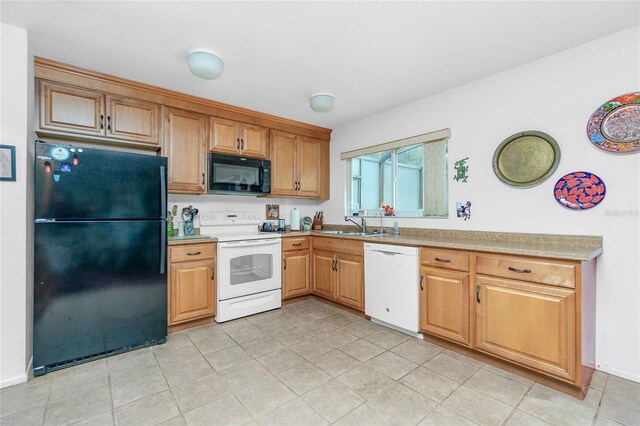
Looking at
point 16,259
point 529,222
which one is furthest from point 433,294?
point 16,259

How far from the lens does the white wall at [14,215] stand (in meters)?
1.91

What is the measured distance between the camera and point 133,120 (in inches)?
109

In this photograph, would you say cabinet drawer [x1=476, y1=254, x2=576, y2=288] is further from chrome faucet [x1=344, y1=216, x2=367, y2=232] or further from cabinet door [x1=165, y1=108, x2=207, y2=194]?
cabinet door [x1=165, y1=108, x2=207, y2=194]

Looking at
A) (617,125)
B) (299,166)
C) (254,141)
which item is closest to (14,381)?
(254,141)

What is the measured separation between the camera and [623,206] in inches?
77.8

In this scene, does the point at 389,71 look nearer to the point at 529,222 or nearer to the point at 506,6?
the point at 506,6

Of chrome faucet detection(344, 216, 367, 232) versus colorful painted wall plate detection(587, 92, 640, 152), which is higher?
colorful painted wall plate detection(587, 92, 640, 152)

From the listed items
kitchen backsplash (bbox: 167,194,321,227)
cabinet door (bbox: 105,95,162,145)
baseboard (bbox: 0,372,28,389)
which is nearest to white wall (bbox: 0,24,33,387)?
baseboard (bbox: 0,372,28,389)

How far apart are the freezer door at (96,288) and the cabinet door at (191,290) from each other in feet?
0.56

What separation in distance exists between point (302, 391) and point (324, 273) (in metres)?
1.77

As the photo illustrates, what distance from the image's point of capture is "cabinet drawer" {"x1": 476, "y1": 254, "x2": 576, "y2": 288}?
70.7 inches

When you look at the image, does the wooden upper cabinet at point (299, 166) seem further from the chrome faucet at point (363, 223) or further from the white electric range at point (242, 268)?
the white electric range at point (242, 268)

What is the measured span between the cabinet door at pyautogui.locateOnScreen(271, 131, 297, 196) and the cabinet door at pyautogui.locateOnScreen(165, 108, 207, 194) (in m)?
0.88

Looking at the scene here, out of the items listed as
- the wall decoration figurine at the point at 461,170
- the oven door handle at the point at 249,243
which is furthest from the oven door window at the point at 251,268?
the wall decoration figurine at the point at 461,170
